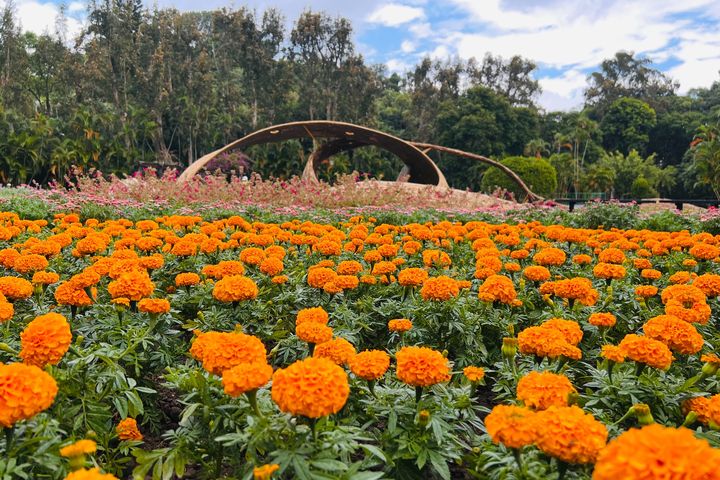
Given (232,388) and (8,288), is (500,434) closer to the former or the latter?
(232,388)

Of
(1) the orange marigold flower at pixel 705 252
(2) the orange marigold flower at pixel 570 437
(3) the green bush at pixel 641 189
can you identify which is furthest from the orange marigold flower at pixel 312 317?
(3) the green bush at pixel 641 189

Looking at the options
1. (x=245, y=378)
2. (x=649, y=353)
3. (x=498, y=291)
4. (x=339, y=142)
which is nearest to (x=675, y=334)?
(x=649, y=353)

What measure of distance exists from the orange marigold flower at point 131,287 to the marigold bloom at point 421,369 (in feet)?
4.03

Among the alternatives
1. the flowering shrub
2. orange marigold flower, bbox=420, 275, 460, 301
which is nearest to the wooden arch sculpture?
the flowering shrub

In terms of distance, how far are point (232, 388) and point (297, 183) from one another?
1050cm

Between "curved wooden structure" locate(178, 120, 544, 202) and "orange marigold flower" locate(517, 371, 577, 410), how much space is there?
45.4ft

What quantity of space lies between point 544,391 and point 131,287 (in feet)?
5.50

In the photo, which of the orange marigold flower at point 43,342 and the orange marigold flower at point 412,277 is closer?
the orange marigold flower at point 43,342

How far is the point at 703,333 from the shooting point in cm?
268

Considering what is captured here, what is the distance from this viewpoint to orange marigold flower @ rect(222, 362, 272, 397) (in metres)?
1.32

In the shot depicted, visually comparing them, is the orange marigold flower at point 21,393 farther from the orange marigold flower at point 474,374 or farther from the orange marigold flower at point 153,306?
the orange marigold flower at point 474,374

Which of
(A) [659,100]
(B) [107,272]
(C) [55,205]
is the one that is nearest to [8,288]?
(B) [107,272]

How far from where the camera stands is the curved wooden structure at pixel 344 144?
54.1 ft

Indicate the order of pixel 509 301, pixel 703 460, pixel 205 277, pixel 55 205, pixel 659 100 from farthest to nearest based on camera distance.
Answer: pixel 659 100 → pixel 55 205 → pixel 205 277 → pixel 509 301 → pixel 703 460
